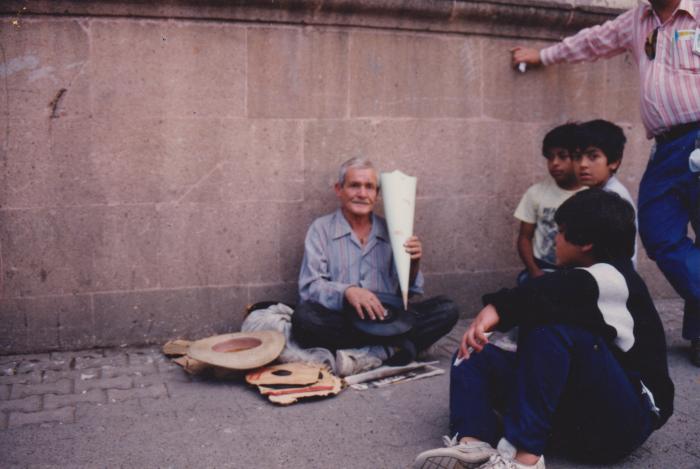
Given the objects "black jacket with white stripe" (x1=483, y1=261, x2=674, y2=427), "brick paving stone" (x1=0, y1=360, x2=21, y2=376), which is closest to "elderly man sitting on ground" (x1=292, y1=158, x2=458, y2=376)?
"black jacket with white stripe" (x1=483, y1=261, x2=674, y2=427)

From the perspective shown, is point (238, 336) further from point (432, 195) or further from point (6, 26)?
point (6, 26)

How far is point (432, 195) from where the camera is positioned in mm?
5148

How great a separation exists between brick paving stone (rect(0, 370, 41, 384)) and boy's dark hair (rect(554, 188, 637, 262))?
9.45 feet

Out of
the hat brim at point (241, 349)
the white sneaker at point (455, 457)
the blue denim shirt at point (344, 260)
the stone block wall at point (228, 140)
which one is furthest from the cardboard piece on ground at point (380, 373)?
the white sneaker at point (455, 457)

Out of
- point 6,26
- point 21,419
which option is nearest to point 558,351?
point 21,419

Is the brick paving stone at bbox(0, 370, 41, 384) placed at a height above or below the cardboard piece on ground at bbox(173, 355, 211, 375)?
below

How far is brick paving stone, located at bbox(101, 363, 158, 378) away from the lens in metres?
4.09

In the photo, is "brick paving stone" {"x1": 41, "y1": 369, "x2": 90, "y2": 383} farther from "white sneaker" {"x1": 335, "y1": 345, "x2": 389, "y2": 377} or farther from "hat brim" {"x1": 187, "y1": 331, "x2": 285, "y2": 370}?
"white sneaker" {"x1": 335, "y1": 345, "x2": 389, "y2": 377}

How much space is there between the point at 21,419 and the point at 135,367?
35.1 inches

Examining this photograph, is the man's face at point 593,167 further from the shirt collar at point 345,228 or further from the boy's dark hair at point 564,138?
the shirt collar at point 345,228

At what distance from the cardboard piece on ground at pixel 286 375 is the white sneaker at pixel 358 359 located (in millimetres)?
123

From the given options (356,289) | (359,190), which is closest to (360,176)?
(359,190)

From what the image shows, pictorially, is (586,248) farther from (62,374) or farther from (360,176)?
(62,374)

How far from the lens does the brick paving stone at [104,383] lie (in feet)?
12.6
